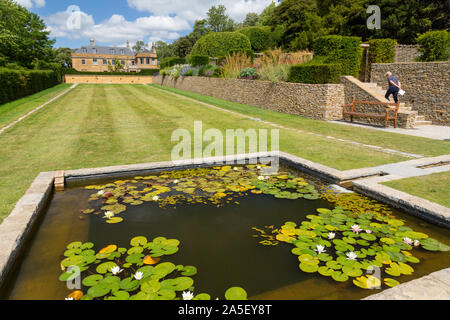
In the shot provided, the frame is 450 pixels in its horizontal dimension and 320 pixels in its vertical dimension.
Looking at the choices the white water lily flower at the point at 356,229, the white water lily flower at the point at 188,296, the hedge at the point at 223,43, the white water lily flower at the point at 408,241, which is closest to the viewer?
the white water lily flower at the point at 188,296

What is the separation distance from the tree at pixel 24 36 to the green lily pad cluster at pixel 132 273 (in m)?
36.4

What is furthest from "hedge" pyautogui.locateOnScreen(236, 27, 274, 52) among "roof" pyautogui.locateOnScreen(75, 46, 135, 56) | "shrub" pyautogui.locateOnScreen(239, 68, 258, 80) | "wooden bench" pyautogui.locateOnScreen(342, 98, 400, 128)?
"roof" pyautogui.locateOnScreen(75, 46, 135, 56)

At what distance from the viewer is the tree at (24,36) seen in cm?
3266

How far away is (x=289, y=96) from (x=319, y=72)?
5.79 feet

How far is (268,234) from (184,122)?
7847 millimetres

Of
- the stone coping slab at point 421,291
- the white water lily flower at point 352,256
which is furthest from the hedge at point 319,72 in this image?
the stone coping slab at point 421,291

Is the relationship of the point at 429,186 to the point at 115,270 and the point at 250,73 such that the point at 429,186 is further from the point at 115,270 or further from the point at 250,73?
the point at 250,73

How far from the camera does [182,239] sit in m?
3.31

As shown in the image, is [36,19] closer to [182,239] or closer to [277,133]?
[277,133]

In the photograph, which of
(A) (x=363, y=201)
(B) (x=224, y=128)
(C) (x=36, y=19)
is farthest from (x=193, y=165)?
(C) (x=36, y=19)

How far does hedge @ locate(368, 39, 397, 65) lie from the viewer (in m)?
13.6

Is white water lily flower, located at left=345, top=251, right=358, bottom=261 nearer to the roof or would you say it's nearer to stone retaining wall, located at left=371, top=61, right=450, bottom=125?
stone retaining wall, located at left=371, top=61, right=450, bottom=125

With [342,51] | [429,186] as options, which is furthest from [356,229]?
[342,51]

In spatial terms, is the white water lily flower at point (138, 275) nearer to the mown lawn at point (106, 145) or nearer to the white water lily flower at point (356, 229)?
the mown lawn at point (106, 145)
